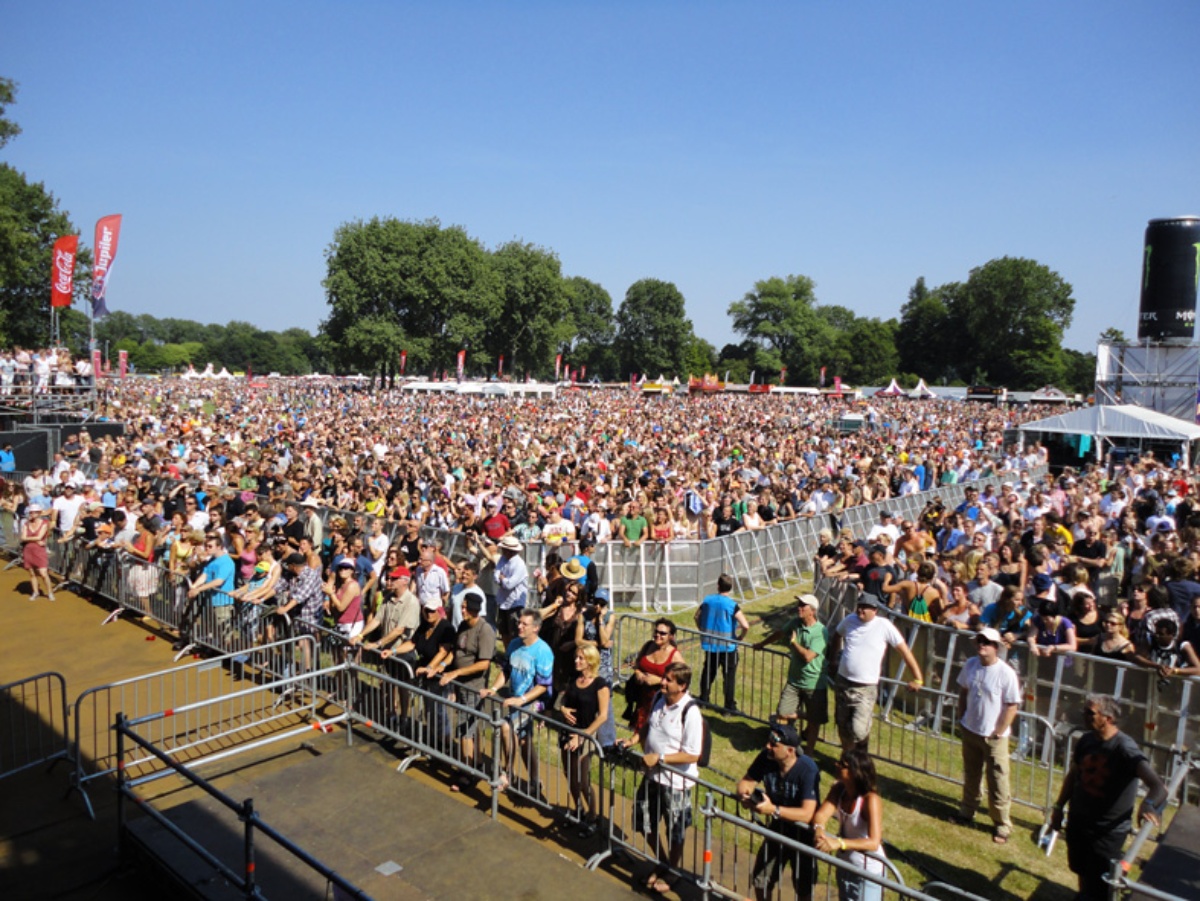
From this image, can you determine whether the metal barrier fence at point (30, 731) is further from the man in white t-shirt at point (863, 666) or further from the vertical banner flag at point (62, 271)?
the vertical banner flag at point (62, 271)

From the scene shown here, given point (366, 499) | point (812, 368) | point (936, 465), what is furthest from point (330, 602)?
point (812, 368)

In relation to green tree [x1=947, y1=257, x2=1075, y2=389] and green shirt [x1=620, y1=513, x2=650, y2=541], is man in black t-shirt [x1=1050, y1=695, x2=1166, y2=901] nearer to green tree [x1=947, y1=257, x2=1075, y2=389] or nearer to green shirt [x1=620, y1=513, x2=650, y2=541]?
green shirt [x1=620, y1=513, x2=650, y2=541]

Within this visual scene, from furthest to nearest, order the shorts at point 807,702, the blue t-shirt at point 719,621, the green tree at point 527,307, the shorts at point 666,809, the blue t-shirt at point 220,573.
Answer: the green tree at point 527,307 < the blue t-shirt at point 220,573 < the blue t-shirt at point 719,621 < the shorts at point 807,702 < the shorts at point 666,809

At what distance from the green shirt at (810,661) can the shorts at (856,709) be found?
0.40 metres

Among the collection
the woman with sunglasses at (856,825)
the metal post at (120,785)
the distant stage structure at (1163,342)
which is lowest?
the metal post at (120,785)

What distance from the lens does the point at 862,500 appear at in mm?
17812

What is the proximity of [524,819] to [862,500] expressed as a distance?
12.8 meters

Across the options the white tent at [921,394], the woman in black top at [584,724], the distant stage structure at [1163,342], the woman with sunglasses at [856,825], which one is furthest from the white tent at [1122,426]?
the white tent at [921,394]

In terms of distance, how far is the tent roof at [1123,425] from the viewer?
27.7m

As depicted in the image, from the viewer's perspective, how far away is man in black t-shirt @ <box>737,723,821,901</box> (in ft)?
16.5

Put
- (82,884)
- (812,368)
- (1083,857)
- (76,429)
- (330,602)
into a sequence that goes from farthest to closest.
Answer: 1. (812,368)
2. (76,429)
3. (330,602)
4. (82,884)
5. (1083,857)

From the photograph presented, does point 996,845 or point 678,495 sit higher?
point 678,495

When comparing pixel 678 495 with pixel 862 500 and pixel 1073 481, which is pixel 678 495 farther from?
pixel 1073 481

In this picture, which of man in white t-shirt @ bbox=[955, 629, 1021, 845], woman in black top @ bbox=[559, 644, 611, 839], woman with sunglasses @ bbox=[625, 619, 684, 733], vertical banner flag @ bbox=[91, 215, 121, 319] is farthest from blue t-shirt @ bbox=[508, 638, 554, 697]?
vertical banner flag @ bbox=[91, 215, 121, 319]
